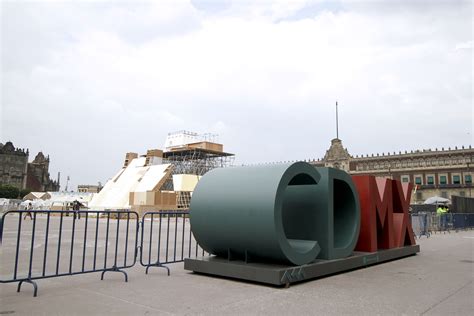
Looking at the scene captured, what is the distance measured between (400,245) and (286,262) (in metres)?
5.50

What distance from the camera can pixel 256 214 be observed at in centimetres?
645

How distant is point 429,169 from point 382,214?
69777 mm

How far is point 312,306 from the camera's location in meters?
5.05

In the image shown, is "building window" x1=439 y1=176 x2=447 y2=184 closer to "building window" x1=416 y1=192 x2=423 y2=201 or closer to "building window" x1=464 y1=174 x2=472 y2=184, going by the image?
"building window" x1=464 y1=174 x2=472 y2=184

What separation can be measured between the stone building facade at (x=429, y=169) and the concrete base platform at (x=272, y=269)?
64.1 m

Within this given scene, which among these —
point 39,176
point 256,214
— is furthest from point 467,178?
point 39,176

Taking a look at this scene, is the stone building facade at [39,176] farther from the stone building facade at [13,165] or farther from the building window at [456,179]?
the building window at [456,179]

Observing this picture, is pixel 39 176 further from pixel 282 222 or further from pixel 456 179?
pixel 282 222

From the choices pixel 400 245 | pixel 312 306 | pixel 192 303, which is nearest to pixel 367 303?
pixel 312 306

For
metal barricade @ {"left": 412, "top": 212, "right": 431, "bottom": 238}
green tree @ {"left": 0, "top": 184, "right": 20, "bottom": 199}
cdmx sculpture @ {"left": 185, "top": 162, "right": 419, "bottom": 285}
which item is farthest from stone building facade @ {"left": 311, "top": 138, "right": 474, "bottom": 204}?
green tree @ {"left": 0, "top": 184, "right": 20, "bottom": 199}

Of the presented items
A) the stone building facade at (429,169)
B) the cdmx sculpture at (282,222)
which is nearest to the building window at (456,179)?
the stone building facade at (429,169)

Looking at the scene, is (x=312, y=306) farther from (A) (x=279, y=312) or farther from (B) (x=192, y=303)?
(B) (x=192, y=303)

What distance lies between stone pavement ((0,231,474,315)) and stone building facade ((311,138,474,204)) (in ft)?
213

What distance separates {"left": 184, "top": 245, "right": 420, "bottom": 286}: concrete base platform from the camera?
6.19 meters
